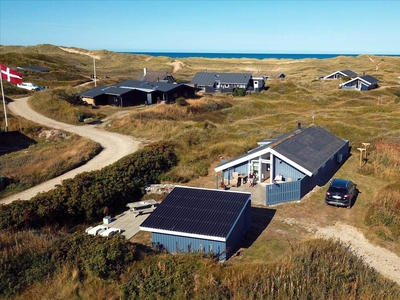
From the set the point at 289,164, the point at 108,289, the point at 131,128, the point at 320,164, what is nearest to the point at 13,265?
the point at 108,289

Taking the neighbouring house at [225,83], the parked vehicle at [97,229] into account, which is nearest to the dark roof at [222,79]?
the neighbouring house at [225,83]

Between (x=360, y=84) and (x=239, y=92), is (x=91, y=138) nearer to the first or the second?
(x=239, y=92)

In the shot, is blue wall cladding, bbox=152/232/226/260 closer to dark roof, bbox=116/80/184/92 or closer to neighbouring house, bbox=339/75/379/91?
dark roof, bbox=116/80/184/92

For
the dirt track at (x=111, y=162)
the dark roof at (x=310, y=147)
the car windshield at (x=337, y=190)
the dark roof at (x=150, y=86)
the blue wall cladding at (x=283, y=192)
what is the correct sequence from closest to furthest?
1. the dirt track at (x=111, y=162)
2. the car windshield at (x=337, y=190)
3. the blue wall cladding at (x=283, y=192)
4. the dark roof at (x=310, y=147)
5. the dark roof at (x=150, y=86)

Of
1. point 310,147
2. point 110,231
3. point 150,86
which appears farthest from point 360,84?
point 110,231

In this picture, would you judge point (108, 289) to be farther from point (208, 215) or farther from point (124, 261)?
point (208, 215)

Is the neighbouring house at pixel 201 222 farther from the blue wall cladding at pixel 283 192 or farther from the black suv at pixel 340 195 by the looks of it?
the black suv at pixel 340 195
